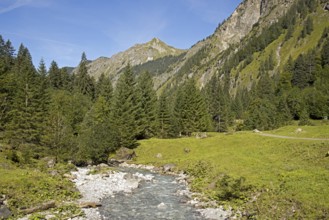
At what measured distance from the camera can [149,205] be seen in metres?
26.6

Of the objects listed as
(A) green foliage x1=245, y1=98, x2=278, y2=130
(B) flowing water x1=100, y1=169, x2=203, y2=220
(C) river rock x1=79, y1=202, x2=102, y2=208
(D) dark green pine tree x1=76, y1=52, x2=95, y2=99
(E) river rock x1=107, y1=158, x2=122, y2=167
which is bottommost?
(E) river rock x1=107, y1=158, x2=122, y2=167

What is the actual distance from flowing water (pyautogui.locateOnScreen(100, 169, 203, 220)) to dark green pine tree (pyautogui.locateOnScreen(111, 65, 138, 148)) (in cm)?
2950

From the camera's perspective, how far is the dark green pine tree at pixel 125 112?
211 ft

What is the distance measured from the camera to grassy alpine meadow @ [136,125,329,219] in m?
21.3

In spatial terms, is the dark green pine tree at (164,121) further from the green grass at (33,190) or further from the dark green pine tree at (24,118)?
the green grass at (33,190)

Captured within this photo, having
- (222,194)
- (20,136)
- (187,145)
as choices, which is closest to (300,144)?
(222,194)

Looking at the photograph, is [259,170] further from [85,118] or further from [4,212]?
[85,118]

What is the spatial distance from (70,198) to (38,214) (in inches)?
238

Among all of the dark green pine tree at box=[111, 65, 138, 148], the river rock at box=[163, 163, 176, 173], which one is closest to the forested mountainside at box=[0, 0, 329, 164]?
the dark green pine tree at box=[111, 65, 138, 148]

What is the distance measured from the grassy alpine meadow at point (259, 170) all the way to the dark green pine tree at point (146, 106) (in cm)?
1010

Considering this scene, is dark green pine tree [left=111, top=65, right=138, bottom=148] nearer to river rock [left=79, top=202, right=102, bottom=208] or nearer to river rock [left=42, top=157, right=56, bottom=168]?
river rock [left=42, top=157, right=56, bottom=168]

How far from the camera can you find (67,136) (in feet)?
154

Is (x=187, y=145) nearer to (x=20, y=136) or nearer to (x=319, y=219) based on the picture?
(x=20, y=136)

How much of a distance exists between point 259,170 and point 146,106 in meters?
47.5
